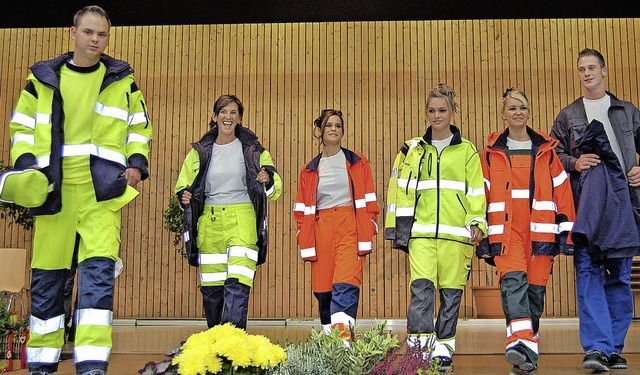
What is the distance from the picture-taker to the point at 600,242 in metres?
4.17

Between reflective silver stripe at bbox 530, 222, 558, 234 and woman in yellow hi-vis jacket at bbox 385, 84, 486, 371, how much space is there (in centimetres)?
41

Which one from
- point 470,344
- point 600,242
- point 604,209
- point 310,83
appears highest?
point 310,83

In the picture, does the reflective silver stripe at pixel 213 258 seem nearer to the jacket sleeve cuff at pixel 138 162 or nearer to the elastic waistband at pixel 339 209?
the elastic waistband at pixel 339 209

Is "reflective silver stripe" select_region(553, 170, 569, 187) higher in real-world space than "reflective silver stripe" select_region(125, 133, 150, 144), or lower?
lower

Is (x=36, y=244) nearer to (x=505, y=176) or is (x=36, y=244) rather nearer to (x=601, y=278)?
(x=505, y=176)

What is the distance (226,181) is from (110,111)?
126 cm

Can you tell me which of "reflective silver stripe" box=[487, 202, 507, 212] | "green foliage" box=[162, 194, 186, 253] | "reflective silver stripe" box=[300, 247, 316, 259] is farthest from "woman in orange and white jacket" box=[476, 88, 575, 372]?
"green foliage" box=[162, 194, 186, 253]

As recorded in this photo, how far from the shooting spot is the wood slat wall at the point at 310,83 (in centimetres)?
1028

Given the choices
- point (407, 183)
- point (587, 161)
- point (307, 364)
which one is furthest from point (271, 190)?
point (307, 364)

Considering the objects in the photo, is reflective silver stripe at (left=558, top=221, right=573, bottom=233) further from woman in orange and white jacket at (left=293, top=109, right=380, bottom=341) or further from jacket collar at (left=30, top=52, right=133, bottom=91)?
jacket collar at (left=30, top=52, right=133, bottom=91)

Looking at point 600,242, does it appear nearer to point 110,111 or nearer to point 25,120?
point 110,111

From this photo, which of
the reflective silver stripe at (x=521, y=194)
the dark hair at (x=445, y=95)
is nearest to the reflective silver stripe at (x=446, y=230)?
the reflective silver stripe at (x=521, y=194)

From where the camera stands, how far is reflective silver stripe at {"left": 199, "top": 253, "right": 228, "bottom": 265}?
4512 mm

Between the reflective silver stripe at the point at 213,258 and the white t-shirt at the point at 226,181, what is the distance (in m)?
0.36
